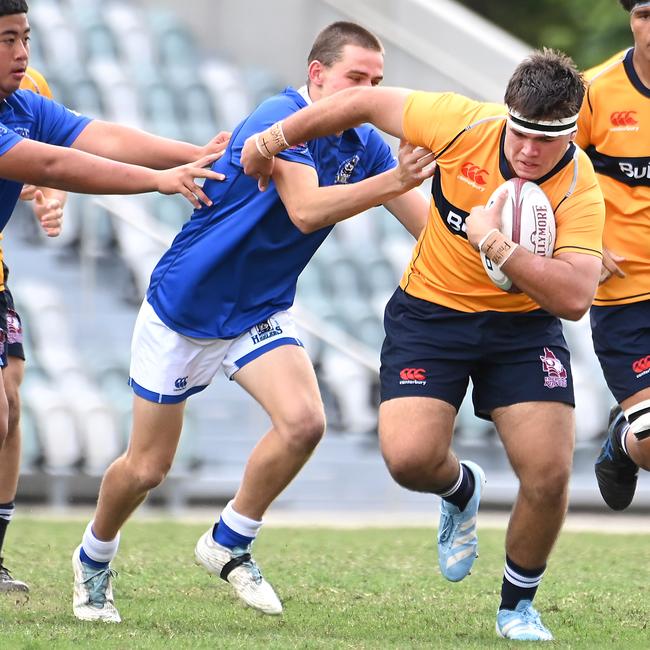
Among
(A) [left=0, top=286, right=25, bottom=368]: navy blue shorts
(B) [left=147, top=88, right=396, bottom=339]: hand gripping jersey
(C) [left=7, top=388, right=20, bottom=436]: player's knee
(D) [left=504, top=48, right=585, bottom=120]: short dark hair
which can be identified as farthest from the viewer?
(C) [left=7, top=388, right=20, bottom=436]: player's knee

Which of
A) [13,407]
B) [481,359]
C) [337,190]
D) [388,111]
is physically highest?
[388,111]

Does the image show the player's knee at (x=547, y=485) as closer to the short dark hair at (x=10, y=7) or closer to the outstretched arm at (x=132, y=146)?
the outstretched arm at (x=132, y=146)

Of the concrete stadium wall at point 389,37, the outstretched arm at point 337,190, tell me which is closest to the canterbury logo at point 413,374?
the outstretched arm at point 337,190

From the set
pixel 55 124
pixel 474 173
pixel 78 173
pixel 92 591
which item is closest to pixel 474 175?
pixel 474 173

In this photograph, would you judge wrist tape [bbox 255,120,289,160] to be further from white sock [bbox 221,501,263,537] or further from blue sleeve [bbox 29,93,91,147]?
white sock [bbox 221,501,263,537]

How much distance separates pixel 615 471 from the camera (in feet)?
22.5

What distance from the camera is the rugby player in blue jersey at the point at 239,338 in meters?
5.96

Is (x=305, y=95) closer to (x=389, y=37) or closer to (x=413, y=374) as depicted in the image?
(x=413, y=374)

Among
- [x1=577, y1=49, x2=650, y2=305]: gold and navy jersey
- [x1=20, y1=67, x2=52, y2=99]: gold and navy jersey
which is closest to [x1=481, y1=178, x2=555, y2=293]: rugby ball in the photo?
[x1=577, y1=49, x2=650, y2=305]: gold and navy jersey

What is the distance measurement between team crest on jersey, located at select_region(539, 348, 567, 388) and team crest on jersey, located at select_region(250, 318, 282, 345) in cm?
119

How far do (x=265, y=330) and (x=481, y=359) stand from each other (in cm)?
99

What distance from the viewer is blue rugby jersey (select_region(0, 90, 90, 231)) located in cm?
603

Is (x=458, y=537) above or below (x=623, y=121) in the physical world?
below

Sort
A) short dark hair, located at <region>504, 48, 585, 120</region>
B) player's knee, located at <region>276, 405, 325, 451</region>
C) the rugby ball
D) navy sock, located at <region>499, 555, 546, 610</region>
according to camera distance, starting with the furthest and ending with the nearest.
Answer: player's knee, located at <region>276, 405, 325, 451</region>
navy sock, located at <region>499, 555, 546, 610</region>
the rugby ball
short dark hair, located at <region>504, 48, 585, 120</region>
